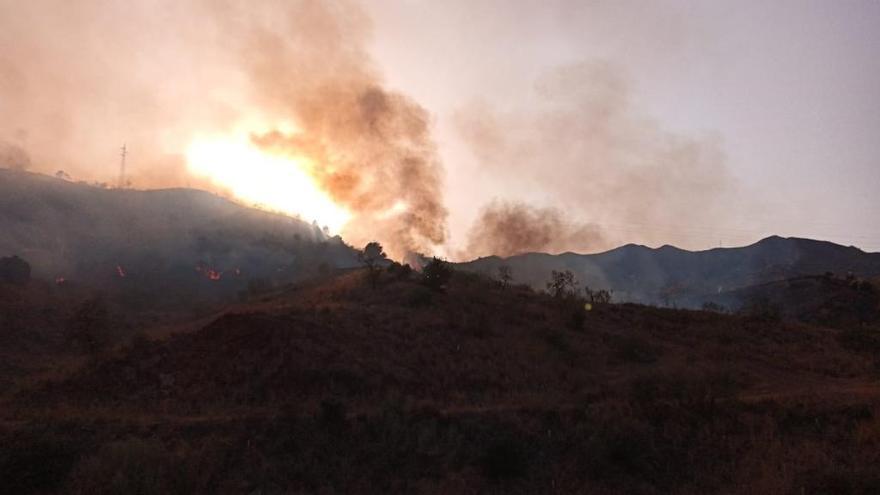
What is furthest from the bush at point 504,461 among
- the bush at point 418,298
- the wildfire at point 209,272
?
the wildfire at point 209,272

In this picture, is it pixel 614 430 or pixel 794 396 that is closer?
pixel 614 430

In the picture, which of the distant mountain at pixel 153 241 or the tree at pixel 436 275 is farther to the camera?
Answer: the distant mountain at pixel 153 241

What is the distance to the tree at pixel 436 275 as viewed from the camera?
135 feet

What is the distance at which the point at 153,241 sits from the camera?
9381cm

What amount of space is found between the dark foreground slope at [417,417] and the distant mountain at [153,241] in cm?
4675

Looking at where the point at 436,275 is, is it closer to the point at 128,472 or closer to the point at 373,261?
the point at 373,261

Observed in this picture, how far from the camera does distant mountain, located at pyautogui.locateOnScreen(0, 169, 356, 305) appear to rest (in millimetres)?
78188

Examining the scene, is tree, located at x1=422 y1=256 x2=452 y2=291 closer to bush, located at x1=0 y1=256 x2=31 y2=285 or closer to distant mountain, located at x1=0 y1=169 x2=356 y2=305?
distant mountain, located at x1=0 y1=169 x2=356 y2=305

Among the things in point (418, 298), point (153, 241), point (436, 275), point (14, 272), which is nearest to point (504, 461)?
point (418, 298)

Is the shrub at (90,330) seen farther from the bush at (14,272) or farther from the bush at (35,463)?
the bush at (14,272)

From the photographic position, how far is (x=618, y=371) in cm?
2956

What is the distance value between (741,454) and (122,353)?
76.7ft

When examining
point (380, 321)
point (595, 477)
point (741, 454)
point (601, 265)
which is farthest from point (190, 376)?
point (601, 265)

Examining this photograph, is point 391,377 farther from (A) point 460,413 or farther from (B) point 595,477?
(B) point 595,477
